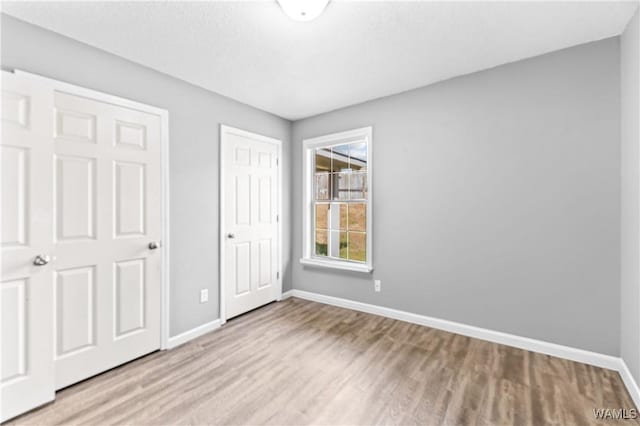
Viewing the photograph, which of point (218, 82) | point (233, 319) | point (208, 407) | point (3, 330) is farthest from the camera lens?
point (233, 319)

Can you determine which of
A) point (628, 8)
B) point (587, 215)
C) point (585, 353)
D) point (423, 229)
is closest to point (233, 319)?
point (423, 229)

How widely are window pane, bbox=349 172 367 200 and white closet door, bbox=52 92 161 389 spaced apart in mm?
2175

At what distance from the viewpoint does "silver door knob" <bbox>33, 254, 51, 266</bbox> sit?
5.95 ft

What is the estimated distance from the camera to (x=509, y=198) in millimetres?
2553

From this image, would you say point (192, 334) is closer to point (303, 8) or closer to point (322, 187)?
point (322, 187)

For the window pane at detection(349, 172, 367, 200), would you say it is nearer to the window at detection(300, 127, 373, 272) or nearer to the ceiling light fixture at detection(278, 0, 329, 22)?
the window at detection(300, 127, 373, 272)

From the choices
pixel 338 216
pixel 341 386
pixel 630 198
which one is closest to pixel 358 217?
pixel 338 216

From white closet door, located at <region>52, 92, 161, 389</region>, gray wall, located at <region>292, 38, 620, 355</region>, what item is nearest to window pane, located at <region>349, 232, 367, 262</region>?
gray wall, located at <region>292, 38, 620, 355</region>

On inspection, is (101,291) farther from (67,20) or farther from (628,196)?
(628,196)

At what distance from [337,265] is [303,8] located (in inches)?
108

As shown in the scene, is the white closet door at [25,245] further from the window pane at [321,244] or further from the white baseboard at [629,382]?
the white baseboard at [629,382]

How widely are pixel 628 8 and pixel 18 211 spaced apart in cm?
412

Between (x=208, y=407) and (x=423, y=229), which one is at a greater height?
(x=423, y=229)

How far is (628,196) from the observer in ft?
6.52
